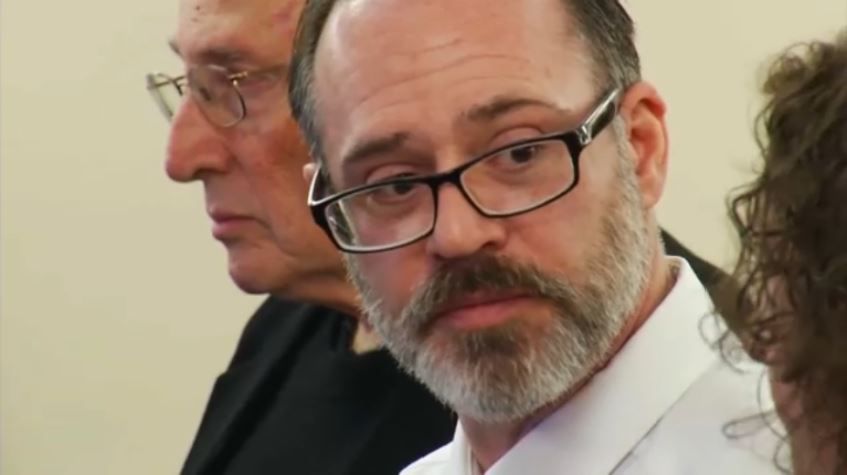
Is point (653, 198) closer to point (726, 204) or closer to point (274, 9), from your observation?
point (726, 204)

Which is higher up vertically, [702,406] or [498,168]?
[498,168]

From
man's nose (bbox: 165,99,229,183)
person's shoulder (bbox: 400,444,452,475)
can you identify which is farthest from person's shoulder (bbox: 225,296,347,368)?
person's shoulder (bbox: 400,444,452,475)

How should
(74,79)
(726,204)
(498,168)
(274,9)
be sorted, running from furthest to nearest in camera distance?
(74,79) < (274,9) < (498,168) < (726,204)

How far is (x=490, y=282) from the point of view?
36.9 inches

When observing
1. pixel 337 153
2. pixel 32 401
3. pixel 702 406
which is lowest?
pixel 32 401

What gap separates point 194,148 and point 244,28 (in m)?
0.14

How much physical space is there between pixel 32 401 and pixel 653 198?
151 cm

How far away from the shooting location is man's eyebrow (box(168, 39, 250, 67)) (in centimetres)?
138

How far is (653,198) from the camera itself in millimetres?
1039

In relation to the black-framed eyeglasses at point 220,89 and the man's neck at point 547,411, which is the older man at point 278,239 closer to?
the black-framed eyeglasses at point 220,89

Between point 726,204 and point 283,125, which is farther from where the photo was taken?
point 283,125

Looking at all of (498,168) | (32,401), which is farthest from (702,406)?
(32,401)

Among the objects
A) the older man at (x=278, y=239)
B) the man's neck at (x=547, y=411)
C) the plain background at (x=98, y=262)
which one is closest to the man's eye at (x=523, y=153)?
the man's neck at (x=547, y=411)

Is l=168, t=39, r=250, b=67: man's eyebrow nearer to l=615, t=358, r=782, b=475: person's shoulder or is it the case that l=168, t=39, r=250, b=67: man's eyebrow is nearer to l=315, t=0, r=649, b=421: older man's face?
l=315, t=0, r=649, b=421: older man's face
